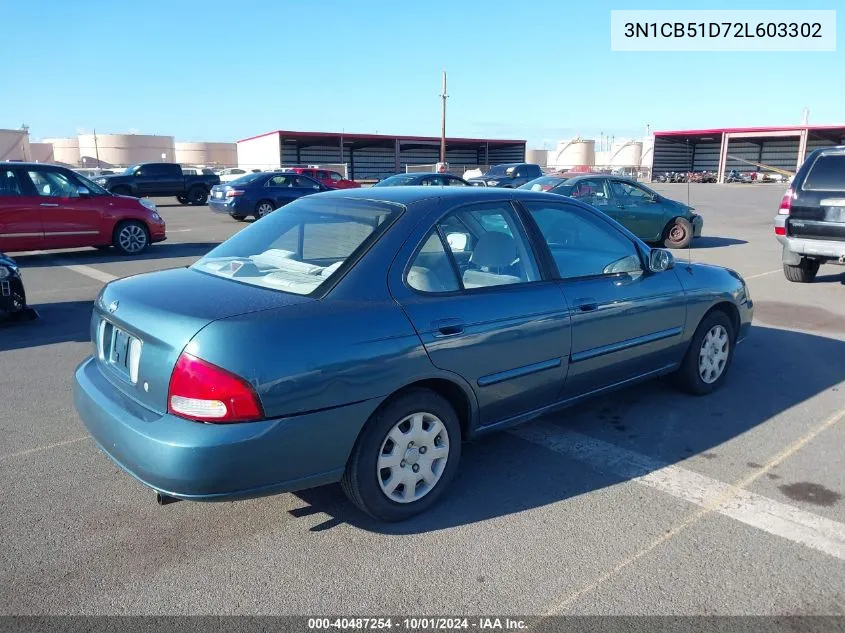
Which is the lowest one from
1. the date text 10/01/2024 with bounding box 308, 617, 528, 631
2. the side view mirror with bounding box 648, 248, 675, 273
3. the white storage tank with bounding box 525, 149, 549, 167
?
the date text 10/01/2024 with bounding box 308, 617, 528, 631

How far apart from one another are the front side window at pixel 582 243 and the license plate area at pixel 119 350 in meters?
2.27

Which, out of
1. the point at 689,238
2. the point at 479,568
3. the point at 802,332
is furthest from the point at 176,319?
the point at 689,238

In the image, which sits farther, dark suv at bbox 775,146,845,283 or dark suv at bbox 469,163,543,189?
dark suv at bbox 469,163,543,189

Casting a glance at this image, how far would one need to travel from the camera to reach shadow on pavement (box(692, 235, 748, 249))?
14.6 m

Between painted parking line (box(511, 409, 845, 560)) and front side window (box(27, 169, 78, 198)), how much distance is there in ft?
33.2

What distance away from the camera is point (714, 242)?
1520cm

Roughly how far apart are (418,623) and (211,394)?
1.19 metres

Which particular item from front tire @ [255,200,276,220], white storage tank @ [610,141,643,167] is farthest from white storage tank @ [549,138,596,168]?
front tire @ [255,200,276,220]

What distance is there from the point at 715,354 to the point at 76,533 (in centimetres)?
435

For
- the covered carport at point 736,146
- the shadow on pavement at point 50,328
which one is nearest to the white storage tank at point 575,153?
the covered carport at point 736,146

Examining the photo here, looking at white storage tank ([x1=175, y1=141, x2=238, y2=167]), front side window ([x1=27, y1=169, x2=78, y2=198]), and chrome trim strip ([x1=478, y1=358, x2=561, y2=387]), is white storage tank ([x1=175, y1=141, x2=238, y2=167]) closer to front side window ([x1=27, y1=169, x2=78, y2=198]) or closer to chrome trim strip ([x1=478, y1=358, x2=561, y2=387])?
front side window ([x1=27, y1=169, x2=78, y2=198])

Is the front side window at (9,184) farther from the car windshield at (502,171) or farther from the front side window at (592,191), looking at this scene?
the car windshield at (502,171)

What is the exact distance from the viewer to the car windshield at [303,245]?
3.31m

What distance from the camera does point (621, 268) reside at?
14.4 feet
